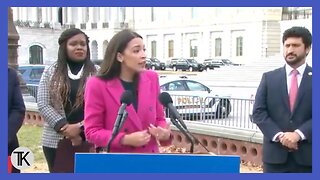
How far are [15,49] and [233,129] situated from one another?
3.82ft

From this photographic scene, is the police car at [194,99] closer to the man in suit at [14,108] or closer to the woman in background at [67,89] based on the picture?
the woman in background at [67,89]

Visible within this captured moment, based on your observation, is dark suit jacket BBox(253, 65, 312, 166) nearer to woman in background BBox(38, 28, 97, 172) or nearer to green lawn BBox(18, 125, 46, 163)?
woman in background BBox(38, 28, 97, 172)

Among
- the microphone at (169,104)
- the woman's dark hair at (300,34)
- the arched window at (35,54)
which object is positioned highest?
the woman's dark hair at (300,34)

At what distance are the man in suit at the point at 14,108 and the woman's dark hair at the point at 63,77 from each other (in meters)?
0.17

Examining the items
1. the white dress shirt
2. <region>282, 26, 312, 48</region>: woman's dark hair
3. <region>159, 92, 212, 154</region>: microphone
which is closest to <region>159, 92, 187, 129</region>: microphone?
<region>159, 92, 212, 154</region>: microphone

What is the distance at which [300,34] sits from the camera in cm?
305

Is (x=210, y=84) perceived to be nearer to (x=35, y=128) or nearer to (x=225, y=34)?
(x=225, y=34)

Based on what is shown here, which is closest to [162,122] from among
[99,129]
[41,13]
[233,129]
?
[99,129]

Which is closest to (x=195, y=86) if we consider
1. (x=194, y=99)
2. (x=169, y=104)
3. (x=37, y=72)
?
(x=194, y=99)

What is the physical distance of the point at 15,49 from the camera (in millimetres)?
3105

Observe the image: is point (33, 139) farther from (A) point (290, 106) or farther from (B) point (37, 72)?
(A) point (290, 106)

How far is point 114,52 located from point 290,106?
2.83ft

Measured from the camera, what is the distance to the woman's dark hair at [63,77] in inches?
124

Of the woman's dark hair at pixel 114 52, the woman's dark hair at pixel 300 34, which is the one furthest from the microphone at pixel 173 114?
the woman's dark hair at pixel 300 34
